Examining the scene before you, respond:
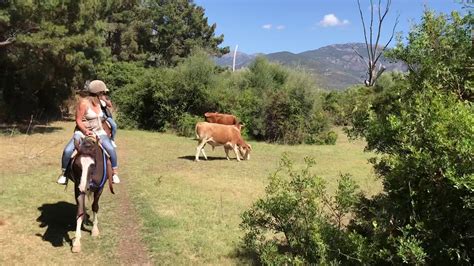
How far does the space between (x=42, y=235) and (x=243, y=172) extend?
7.75 m

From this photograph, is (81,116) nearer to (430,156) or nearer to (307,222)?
(307,222)

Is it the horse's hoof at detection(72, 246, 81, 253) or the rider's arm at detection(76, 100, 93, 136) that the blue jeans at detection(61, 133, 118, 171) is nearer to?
the rider's arm at detection(76, 100, 93, 136)

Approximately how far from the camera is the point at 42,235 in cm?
792

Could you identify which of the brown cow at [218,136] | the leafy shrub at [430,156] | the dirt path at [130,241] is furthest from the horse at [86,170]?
the brown cow at [218,136]

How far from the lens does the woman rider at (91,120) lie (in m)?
7.52

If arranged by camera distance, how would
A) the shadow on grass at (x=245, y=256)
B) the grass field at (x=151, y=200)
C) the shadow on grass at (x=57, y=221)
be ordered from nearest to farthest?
the shadow on grass at (x=245, y=256)
the grass field at (x=151, y=200)
the shadow on grass at (x=57, y=221)

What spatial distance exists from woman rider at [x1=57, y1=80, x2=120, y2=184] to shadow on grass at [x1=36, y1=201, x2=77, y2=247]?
0.99 meters

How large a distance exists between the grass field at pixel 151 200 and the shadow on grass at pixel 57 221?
2 cm

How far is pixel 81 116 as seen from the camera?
25.1 feet

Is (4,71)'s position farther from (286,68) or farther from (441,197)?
(441,197)

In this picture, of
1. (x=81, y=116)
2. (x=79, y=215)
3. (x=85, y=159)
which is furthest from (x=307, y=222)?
(x=81, y=116)

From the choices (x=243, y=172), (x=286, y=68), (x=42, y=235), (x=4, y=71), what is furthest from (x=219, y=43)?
(x=42, y=235)

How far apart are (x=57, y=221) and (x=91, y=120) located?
2.23 m

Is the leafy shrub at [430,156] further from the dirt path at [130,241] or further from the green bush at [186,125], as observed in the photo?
the green bush at [186,125]
